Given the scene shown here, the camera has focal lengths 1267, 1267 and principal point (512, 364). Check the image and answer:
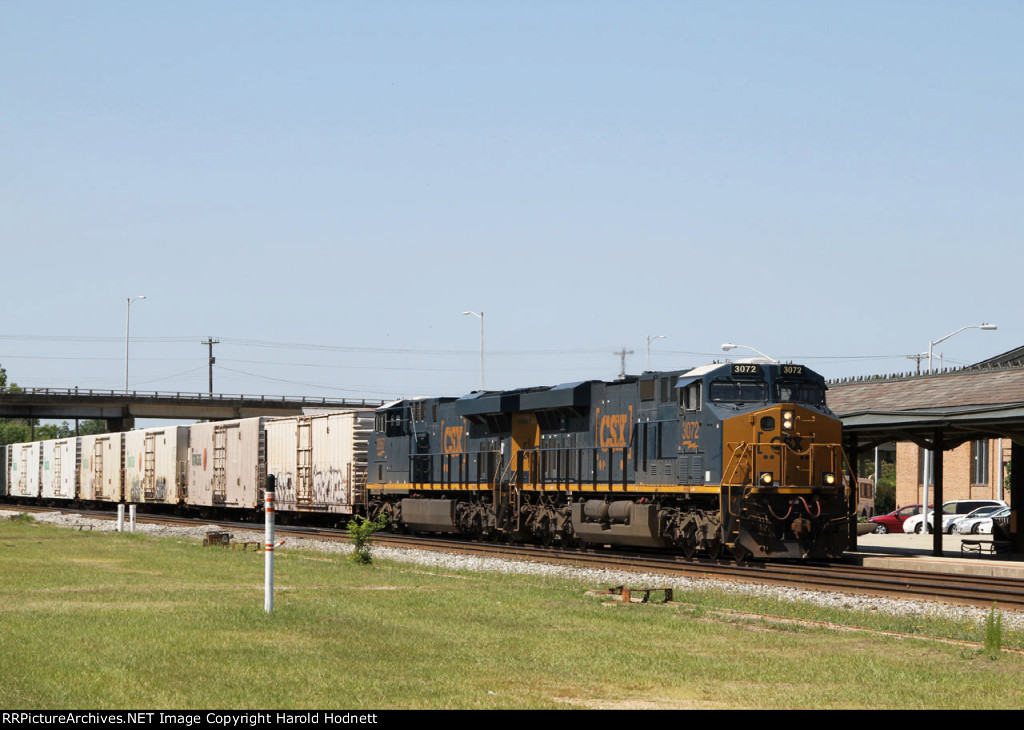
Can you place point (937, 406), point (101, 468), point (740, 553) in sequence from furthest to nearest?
point (101, 468), point (937, 406), point (740, 553)

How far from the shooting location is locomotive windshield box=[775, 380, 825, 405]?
24.5m

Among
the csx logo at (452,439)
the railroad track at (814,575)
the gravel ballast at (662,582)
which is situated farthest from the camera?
the csx logo at (452,439)

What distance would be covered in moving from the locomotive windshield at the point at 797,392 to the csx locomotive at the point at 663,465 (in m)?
0.03

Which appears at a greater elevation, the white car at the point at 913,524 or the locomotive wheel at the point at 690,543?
the locomotive wheel at the point at 690,543

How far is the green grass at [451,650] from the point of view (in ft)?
32.2

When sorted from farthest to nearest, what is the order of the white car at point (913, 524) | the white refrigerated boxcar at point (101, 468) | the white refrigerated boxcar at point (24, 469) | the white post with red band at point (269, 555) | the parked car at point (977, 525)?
the white refrigerated boxcar at point (24, 469) < the white refrigerated boxcar at point (101, 468) < the white car at point (913, 524) < the parked car at point (977, 525) < the white post with red band at point (269, 555)

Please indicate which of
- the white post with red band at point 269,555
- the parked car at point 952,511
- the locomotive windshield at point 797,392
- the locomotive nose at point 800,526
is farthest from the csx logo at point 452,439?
the parked car at point 952,511

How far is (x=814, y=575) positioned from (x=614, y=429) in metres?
6.85

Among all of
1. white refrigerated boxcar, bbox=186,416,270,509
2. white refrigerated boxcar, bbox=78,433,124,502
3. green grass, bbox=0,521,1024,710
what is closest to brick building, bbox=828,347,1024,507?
green grass, bbox=0,521,1024,710

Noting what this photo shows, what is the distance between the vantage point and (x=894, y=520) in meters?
56.4

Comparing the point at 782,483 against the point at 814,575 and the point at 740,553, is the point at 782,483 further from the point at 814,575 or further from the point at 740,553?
the point at 814,575

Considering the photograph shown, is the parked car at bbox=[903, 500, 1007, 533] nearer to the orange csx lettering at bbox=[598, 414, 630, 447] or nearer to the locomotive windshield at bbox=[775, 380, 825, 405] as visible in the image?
the orange csx lettering at bbox=[598, 414, 630, 447]

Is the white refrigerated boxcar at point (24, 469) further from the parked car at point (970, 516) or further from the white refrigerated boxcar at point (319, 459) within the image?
the parked car at point (970, 516)

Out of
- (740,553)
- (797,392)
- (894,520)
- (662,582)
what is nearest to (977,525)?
(894,520)
